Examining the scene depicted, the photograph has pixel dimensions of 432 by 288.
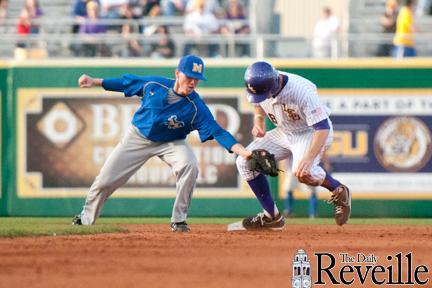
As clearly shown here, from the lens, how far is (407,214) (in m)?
17.3

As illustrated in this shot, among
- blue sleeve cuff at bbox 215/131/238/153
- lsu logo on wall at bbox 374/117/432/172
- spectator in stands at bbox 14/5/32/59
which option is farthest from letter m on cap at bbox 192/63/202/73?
spectator in stands at bbox 14/5/32/59

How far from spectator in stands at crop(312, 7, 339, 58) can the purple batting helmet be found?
22.0 feet

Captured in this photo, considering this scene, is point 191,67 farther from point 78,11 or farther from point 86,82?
point 78,11

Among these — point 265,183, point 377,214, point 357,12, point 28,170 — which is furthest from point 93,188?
point 357,12

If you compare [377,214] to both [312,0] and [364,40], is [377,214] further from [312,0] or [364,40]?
[312,0]

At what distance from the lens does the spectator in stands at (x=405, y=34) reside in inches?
709

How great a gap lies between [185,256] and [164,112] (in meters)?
2.95

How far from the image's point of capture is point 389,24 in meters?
19.2

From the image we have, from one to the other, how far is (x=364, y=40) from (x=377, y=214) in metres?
2.68

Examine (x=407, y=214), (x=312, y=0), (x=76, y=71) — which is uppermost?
(x=312, y=0)

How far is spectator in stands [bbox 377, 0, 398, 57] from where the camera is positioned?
62.0 feet

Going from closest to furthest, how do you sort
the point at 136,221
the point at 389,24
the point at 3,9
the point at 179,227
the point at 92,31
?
1. the point at 179,227
2. the point at 136,221
3. the point at 92,31
4. the point at 389,24
5. the point at 3,9

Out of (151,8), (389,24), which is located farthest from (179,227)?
(389,24)

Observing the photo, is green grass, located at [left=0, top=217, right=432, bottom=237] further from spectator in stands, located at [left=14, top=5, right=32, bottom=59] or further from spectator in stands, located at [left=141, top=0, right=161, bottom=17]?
spectator in stands, located at [left=141, top=0, right=161, bottom=17]
